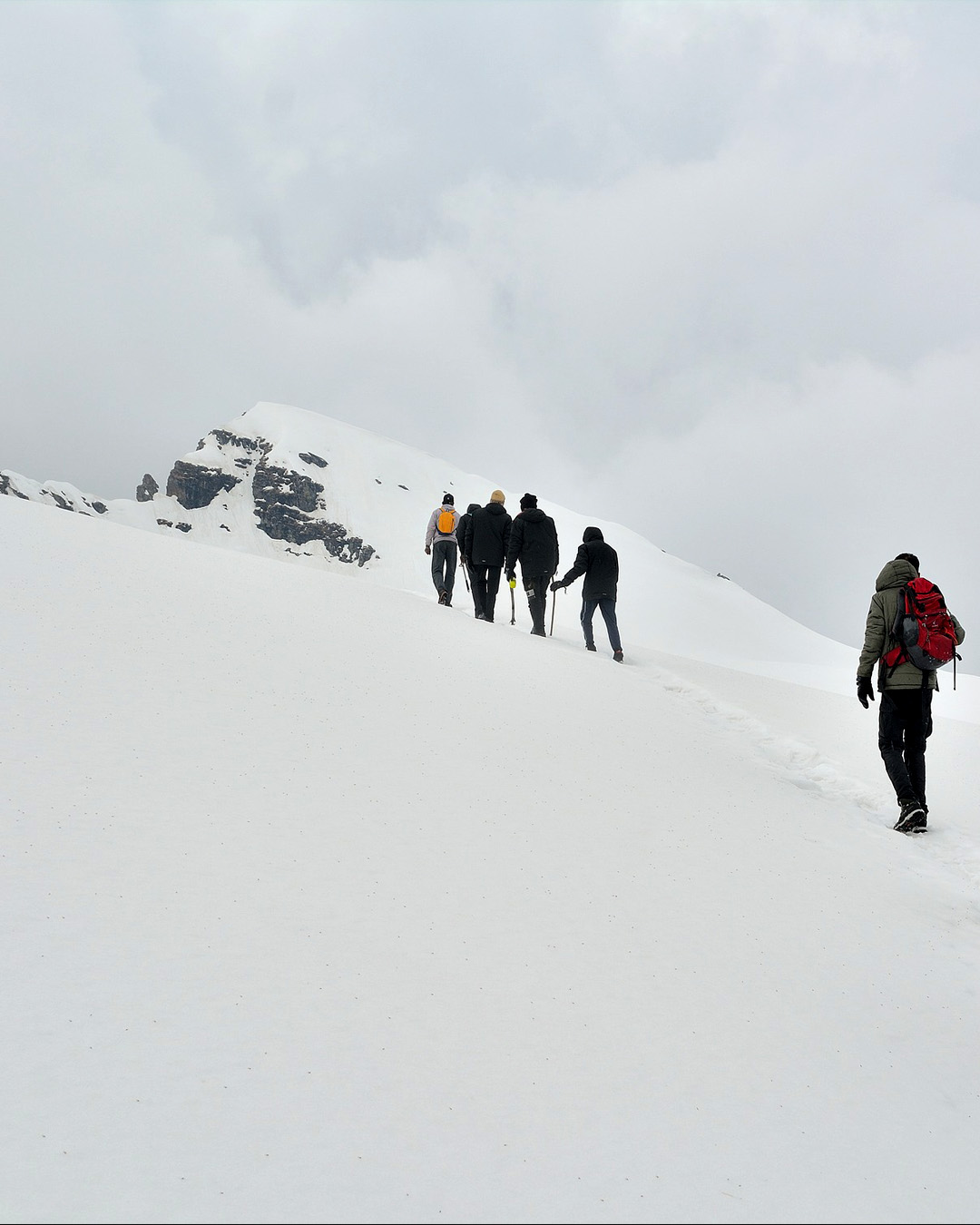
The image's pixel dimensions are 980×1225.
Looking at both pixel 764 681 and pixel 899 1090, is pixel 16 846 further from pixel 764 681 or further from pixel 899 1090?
pixel 764 681

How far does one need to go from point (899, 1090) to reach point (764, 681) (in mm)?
10495

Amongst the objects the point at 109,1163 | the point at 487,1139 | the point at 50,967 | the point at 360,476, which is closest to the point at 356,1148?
the point at 487,1139

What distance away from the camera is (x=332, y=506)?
492 ft

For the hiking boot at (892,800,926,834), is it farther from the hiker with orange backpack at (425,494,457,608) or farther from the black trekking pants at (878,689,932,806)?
the hiker with orange backpack at (425,494,457,608)

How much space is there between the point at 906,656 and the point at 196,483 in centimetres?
19057

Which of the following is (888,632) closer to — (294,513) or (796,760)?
(796,760)

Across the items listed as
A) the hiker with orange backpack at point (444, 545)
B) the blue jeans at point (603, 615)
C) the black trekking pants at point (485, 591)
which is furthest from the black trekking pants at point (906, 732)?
the hiker with orange backpack at point (444, 545)

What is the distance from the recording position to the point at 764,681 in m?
12.5

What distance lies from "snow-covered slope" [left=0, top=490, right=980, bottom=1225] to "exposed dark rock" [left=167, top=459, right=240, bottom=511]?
18639 cm

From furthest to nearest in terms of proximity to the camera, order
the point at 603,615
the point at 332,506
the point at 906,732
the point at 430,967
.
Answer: the point at 332,506, the point at 603,615, the point at 906,732, the point at 430,967

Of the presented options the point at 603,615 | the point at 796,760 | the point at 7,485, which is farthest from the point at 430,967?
the point at 7,485

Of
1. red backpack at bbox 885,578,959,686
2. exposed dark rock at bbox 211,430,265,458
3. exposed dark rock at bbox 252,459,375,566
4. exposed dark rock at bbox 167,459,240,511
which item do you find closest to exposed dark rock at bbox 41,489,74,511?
exposed dark rock at bbox 167,459,240,511

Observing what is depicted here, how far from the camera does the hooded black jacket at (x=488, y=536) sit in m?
12.6

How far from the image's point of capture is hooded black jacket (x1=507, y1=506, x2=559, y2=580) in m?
12.4
